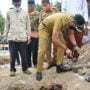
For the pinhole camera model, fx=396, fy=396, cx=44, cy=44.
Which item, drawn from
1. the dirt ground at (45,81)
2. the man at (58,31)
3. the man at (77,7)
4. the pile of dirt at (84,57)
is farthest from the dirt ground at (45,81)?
the man at (77,7)

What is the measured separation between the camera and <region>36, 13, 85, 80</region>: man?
7527mm

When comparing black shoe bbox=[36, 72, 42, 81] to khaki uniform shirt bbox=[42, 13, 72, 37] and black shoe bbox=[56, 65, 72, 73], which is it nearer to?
black shoe bbox=[56, 65, 72, 73]

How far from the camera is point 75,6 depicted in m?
10.2

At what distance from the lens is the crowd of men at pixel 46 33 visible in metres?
7.67

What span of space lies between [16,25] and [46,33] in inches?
37.4

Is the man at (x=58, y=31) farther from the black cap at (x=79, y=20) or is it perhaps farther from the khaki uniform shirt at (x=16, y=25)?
the khaki uniform shirt at (x=16, y=25)

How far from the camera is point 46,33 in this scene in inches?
322

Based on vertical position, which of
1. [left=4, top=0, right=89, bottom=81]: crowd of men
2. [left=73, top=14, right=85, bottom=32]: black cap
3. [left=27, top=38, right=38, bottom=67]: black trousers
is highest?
[left=73, top=14, right=85, bottom=32]: black cap

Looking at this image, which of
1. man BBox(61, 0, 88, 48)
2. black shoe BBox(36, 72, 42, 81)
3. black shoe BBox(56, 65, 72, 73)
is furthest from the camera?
man BBox(61, 0, 88, 48)

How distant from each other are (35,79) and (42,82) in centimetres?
29

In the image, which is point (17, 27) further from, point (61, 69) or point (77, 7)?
point (77, 7)

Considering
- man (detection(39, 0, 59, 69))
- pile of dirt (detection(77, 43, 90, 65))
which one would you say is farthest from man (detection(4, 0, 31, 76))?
pile of dirt (detection(77, 43, 90, 65))

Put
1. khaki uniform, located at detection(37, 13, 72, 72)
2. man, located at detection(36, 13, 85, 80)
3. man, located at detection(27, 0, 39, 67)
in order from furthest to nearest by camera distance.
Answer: man, located at detection(27, 0, 39, 67) → khaki uniform, located at detection(37, 13, 72, 72) → man, located at detection(36, 13, 85, 80)

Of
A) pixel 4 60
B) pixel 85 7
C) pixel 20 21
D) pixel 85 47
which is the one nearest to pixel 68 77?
pixel 20 21
